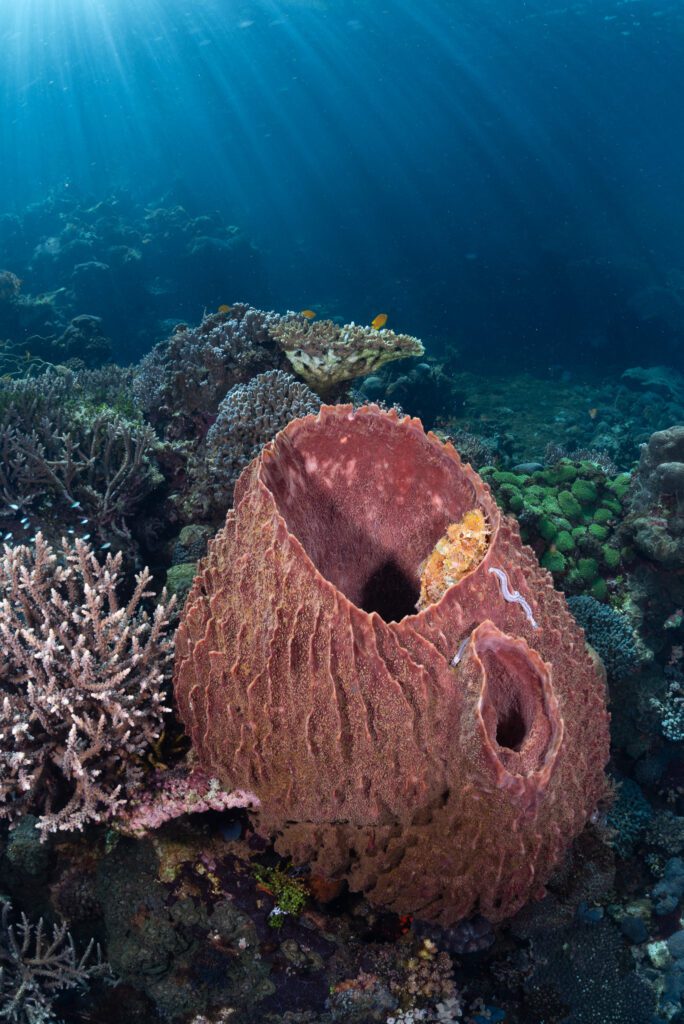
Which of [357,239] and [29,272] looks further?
[357,239]

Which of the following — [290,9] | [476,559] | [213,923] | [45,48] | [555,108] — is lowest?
[555,108]

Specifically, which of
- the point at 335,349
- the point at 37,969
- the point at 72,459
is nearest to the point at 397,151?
the point at 335,349

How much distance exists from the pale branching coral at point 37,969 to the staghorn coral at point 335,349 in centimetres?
556

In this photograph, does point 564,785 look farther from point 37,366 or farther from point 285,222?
point 285,222

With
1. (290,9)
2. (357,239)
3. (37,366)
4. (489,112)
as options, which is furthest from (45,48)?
(37,366)

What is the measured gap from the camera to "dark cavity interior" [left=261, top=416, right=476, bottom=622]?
2723 millimetres

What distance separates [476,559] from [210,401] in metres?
5.41

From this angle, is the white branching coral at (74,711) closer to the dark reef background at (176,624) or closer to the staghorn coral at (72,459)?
the dark reef background at (176,624)

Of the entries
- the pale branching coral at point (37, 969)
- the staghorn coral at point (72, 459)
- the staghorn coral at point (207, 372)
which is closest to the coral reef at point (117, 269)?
the staghorn coral at point (207, 372)

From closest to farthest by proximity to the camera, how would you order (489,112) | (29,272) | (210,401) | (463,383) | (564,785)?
(564,785) → (210,401) → (463,383) → (29,272) → (489,112)

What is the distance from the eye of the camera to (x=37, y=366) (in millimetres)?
16422

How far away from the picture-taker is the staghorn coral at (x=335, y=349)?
6.57 m

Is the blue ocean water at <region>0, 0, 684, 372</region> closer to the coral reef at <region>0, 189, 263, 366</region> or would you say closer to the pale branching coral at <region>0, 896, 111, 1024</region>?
the coral reef at <region>0, 189, 263, 366</region>

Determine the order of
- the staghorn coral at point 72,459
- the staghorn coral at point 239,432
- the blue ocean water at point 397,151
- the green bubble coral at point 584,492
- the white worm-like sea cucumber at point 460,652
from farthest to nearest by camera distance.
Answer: the blue ocean water at point 397,151, the green bubble coral at point 584,492, the staghorn coral at point 239,432, the staghorn coral at point 72,459, the white worm-like sea cucumber at point 460,652
